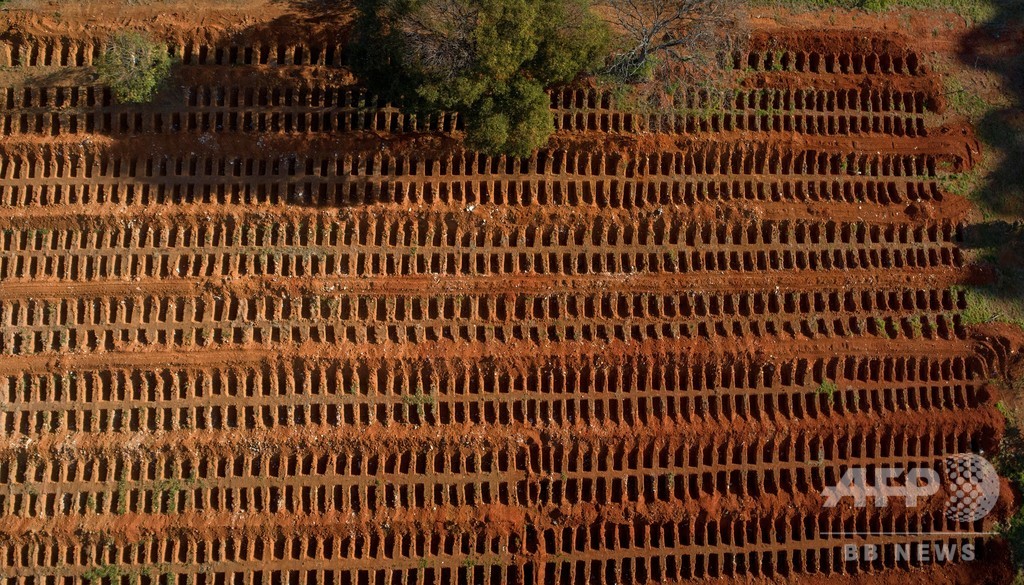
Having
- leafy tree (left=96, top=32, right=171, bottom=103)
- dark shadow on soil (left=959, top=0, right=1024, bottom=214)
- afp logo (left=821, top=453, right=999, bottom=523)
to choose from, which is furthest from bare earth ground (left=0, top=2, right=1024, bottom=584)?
dark shadow on soil (left=959, top=0, right=1024, bottom=214)

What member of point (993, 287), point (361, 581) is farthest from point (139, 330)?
point (993, 287)

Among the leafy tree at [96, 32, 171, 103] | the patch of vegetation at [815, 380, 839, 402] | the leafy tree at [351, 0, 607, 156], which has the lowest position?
the patch of vegetation at [815, 380, 839, 402]

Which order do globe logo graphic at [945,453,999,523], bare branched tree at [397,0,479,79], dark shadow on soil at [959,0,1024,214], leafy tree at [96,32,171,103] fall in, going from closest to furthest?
bare branched tree at [397,0,479,79]
leafy tree at [96,32,171,103]
globe logo graphic at [945,453,999,523]
dark shadow on soil at [959,0,1024,214]

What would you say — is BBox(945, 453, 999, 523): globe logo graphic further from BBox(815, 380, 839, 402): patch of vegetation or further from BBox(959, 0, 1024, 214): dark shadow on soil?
BBox(959, 0, 1024, 214): dark shadow on soil

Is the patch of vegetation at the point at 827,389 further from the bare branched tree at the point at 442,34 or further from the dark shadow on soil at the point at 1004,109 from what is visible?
the bare branched tree at the point at 442,34

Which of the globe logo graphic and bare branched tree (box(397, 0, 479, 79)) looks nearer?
bare branched tree (box(397, 0, 479, 79))

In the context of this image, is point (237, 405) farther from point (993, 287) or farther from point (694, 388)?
point (993, 287)

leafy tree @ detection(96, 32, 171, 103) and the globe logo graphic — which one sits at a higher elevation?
leafy tree @ detection(96, 32, 171, 103)
